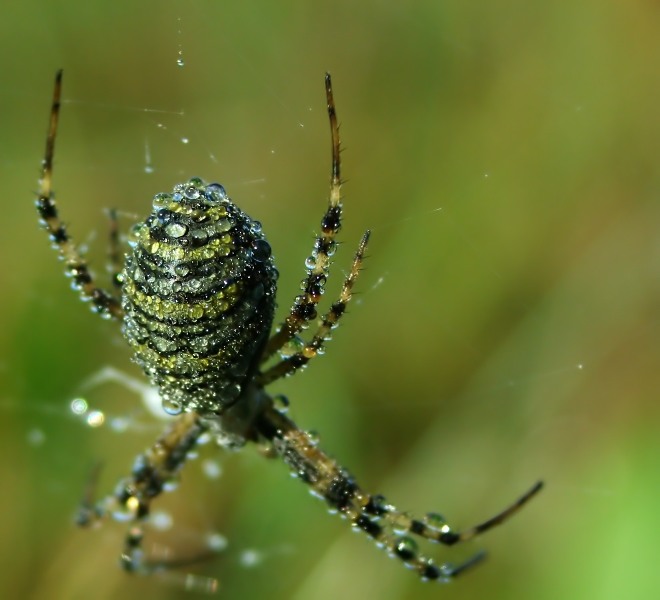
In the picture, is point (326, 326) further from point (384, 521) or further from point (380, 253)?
point (380, 253)

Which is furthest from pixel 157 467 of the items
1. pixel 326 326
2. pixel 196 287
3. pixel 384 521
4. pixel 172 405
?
pixel 196 287

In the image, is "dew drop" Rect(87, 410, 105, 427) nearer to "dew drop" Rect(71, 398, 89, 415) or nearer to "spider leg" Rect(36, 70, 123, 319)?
"dew drop" Rect(71, 398, 89, 415)

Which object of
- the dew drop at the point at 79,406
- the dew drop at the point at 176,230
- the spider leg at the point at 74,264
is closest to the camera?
the dew drop at the point at 176,230

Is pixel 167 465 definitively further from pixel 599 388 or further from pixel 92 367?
pixel 599 388

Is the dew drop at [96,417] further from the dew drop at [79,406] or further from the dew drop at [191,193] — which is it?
the dew drop at [191,193]

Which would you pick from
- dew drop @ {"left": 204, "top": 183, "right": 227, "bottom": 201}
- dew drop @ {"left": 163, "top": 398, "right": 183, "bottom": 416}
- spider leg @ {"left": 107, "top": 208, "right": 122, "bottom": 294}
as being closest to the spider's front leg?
dew drop @ {"left": 163, "top": 398, "right": 183, "bottom": 416}

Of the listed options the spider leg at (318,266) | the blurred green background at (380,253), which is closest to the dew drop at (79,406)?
the blurred green background at (380,253)
